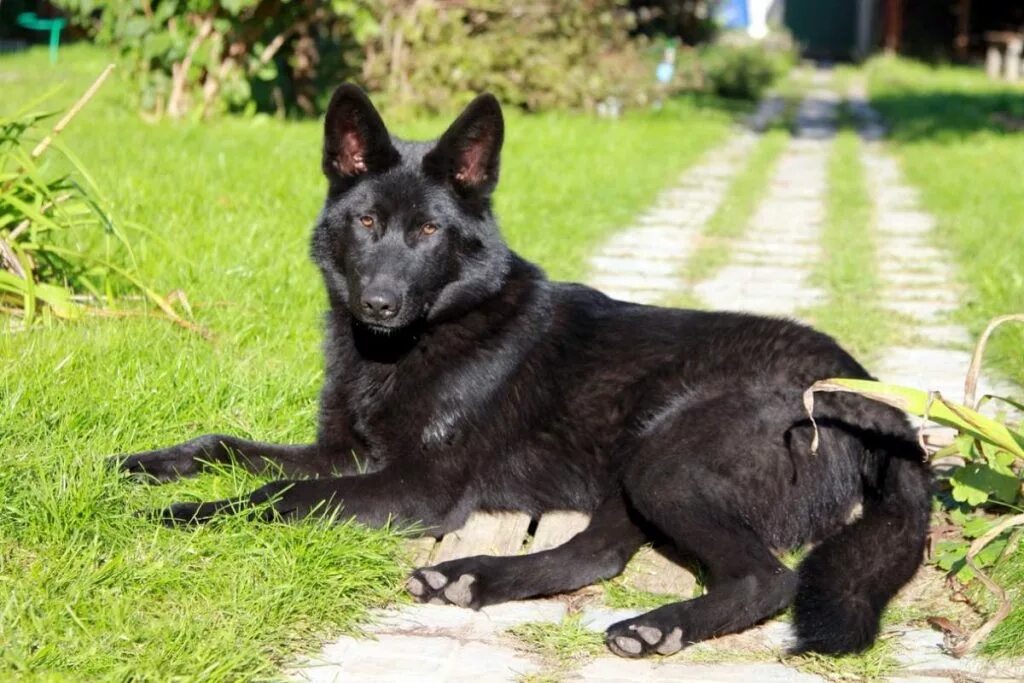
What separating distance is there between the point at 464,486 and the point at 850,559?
3.47ft

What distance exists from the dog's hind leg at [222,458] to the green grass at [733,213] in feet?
10.4

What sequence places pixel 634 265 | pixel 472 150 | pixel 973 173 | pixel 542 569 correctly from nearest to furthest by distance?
pixel 542 569 → pixel 472 150 → pixel 634 265 → pixel 973 173

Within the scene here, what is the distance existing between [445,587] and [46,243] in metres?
2.39

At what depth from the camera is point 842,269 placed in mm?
6652

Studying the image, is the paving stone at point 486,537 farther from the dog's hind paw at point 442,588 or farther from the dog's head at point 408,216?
the dog's head at point 408,216

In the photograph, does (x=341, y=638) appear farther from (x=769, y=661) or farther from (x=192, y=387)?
(x=192, y=387)

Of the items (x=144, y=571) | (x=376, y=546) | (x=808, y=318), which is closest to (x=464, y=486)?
(x=376, y=546)

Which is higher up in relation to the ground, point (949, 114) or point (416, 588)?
point (416, 588)

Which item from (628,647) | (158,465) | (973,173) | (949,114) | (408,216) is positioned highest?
(408,216)

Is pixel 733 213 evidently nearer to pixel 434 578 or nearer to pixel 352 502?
pixel 352 502

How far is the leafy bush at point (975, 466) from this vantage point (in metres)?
2.98

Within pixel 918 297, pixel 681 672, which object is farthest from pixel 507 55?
pixel 681 672

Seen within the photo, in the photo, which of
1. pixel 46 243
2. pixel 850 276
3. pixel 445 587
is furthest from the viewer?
pixel 850 276

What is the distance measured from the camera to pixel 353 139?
370cm
